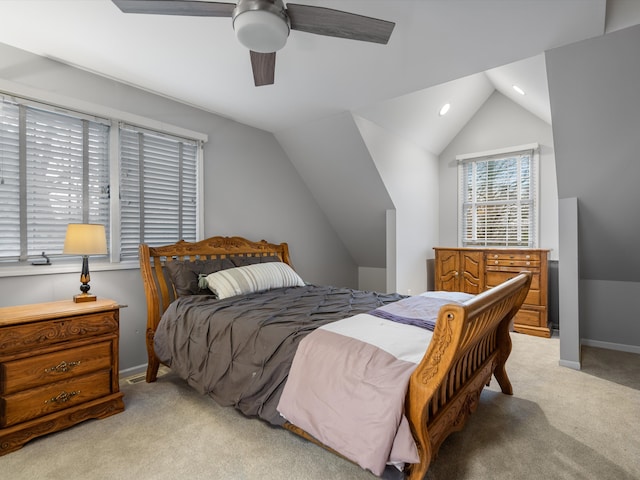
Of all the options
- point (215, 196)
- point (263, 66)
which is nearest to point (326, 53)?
point (263, 66)

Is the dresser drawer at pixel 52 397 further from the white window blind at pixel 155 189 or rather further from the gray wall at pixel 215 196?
the white window blind at pixel 155 189

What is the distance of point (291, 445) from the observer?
189cm

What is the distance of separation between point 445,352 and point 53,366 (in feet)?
7.33

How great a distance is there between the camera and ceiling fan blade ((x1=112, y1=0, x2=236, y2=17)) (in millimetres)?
1503

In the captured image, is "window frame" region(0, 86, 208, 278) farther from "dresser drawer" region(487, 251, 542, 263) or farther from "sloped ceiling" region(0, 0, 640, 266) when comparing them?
"dresser drawer" region(487, 251, 542, 263)

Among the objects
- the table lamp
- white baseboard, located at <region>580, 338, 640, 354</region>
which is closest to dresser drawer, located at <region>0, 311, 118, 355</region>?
the table lamp

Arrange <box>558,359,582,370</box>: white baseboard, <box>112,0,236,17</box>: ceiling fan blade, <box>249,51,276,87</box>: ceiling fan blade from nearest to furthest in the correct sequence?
<box>112,0,236,17</box>: ceiling fan blade < <box>249,51,276,87</box>: ceiling fan blade < <box>558,359,582,370</box>: white baseboard

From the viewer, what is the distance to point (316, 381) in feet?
5.21

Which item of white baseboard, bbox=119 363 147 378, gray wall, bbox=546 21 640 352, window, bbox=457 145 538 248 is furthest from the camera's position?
window, bbox=457 145 538 248

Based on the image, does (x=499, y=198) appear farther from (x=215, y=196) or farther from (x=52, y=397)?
(x=52, y=397)

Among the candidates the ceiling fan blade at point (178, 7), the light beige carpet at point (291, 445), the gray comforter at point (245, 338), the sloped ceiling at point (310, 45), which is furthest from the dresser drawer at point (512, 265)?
the ceiling fan blade at point (178, 7)

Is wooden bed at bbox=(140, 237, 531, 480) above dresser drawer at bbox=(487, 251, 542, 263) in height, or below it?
below

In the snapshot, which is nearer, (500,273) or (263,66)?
(263,66)

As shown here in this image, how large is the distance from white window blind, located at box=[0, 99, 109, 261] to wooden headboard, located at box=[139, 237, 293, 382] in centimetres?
47
